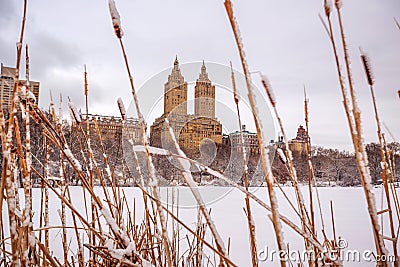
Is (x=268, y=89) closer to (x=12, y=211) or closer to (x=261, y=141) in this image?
(x=261, y=141)

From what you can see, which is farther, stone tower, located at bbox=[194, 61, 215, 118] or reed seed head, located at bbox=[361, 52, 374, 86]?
stone tower, located at bbox=[194, 61, 215, 118]

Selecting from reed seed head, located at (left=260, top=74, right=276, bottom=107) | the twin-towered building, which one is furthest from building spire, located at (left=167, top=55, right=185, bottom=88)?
reed seed head, located at (left=260, top=74, right=276, bottom=107)

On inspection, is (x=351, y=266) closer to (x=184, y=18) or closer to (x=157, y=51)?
(x=184, y=18)

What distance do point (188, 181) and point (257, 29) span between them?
103 inches

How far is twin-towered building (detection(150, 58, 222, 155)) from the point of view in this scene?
2438mm

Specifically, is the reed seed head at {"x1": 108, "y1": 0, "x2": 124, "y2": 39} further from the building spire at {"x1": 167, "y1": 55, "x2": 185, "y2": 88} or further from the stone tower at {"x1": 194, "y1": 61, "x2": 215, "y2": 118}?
the stone tower at {"x1": 194, "y1": 61, "x2": 215, "y2": 118}

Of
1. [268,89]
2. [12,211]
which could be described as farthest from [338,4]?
[12,211]

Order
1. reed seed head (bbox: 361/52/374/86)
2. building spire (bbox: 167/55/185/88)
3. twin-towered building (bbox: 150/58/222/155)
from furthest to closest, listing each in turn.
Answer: building spire (bbox: 167/55/185/88) → twin-towered building (bbox: 150/58/222/155) → reed seed head (bbox: 361/52/374/86)

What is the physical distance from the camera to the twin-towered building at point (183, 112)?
2438 millimetres

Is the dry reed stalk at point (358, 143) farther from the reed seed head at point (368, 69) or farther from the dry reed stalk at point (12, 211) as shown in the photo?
the dry reed stalk at point (12, 211)

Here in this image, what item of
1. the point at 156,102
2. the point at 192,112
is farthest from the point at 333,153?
the point at 156,102

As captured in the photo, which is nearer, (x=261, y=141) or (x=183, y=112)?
(x=261, y=141)

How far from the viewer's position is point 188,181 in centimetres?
36

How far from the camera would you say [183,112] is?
379 cm
